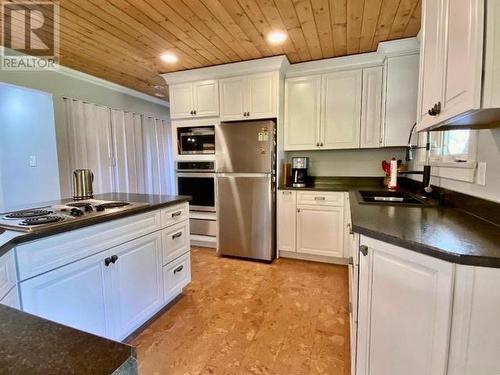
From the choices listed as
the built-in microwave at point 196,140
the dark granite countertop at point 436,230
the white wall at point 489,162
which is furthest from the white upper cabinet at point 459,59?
the built-in microwave at point 196,140

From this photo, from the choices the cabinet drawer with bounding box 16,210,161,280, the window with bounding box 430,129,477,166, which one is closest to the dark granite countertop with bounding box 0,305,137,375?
the cabinet drawer with bounding box 16,210,161,280

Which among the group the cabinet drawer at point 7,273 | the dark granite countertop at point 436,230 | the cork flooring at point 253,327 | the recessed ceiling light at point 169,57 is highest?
the recessed ceiling light at point 169,57

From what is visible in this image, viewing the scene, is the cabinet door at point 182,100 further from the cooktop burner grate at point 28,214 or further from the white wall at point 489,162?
the white wall at point 489,162

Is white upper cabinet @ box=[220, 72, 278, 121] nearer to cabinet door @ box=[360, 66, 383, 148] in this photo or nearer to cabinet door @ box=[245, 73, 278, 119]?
cabinet door @ box=[245, 73, 278, 119]

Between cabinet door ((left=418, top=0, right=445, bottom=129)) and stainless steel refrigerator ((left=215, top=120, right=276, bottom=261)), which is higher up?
cabinet door ((left=418, top=0, right=445, bottom=129))

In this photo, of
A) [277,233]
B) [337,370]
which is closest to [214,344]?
[337,370]

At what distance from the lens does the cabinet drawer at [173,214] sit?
78.0 inches

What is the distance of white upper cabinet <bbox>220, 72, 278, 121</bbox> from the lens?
9.77ft

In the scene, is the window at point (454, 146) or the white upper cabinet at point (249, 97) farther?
the white upper cabinet at point (249, 97)

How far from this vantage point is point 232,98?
3146 millimetres

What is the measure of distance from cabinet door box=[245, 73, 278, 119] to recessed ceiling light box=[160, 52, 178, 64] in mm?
862

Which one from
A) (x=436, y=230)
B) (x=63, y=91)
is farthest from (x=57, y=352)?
(x=63, y=91)

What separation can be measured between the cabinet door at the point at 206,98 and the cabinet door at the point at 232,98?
84 mm

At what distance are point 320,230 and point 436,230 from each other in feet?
6.17
